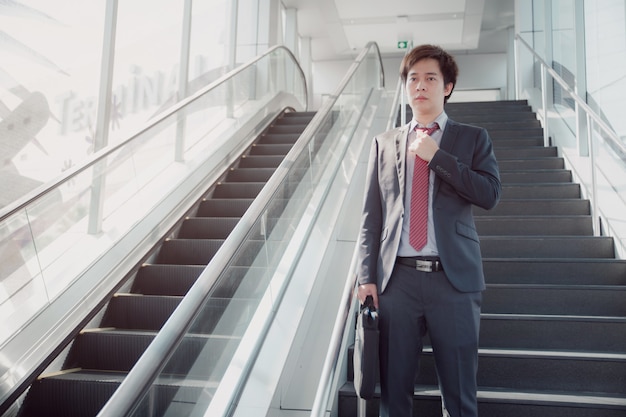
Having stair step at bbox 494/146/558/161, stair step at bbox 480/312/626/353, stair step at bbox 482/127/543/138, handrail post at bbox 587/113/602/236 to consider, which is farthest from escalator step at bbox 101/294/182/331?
stair step at bbox 482/127/543/138

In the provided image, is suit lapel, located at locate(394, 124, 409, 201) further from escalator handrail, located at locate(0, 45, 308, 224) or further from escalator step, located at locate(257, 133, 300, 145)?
escalator step, located at locate(257, 133, 300, 145)

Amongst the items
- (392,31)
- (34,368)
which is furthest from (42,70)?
(392,31)

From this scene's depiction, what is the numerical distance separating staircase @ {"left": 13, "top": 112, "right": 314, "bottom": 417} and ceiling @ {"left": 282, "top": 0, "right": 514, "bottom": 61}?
8.00 meters

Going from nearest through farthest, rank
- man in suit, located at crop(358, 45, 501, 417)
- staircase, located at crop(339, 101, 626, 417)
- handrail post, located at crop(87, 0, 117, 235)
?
man in suit, located at crop(358, 45, 501, 417) < staircase, located at crop(339, 101, 626, 417) < handrail post, located at crop(87, 0, 117, 235)

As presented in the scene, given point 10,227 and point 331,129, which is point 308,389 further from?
point 331,129

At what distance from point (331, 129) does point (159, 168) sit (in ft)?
5.45

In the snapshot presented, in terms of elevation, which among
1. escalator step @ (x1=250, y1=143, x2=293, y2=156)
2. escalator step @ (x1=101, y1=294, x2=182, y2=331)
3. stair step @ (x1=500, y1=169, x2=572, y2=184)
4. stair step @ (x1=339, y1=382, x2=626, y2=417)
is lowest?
stair step @ (x1=339, y1=382, x2=626, y2=417)

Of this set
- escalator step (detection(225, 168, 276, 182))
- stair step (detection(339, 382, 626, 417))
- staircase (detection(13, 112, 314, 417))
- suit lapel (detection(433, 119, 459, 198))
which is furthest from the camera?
escalator step (detection(225, 168, 276, 182))

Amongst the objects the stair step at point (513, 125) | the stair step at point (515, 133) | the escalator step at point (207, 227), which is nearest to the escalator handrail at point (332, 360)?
the escalator step at point (207, 227)

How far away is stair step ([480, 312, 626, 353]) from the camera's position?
2840 millimetres

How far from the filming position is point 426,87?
5.90ft

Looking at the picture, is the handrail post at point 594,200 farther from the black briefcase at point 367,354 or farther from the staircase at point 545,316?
the black briefcase at point 367,354

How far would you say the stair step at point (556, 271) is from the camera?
3465 millimetres

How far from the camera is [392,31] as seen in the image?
13984mm
